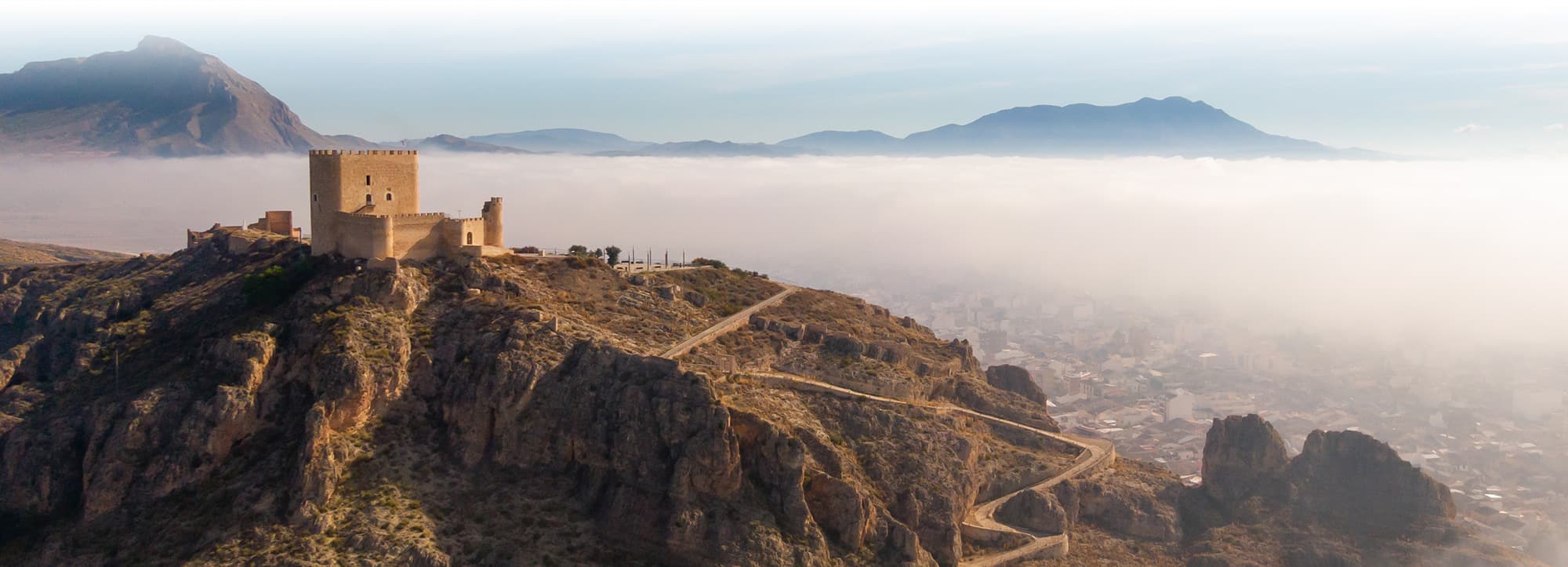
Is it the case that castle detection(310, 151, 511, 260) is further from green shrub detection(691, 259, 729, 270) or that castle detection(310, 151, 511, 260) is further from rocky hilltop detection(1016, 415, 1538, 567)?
rocky hilltop detection(1016, 415, 1538, 567)

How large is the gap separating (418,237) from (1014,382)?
5157 cm

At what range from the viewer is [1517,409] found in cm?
19912

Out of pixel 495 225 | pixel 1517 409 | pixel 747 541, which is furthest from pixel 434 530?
pixel 1517 409

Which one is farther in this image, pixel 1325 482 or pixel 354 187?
pixel 1325 482

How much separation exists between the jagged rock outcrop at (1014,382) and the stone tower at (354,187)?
50.3 m

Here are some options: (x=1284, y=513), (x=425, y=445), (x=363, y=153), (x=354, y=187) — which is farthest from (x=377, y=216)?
(x=1284, y=513)

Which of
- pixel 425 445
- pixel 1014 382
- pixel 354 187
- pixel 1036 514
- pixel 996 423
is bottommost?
pixel 1036 514

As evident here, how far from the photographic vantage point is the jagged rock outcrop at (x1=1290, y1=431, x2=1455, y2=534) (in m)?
100

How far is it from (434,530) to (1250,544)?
57007mm

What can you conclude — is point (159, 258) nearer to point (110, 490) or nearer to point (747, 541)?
point (110, 490)

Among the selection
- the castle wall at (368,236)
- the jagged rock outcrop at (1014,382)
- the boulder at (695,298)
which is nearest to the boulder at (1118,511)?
the jagged rock outcrop at (1014,382)

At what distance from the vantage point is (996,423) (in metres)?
107

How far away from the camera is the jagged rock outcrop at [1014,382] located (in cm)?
11688

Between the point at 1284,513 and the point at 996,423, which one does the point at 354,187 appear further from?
the point at 1284,513
